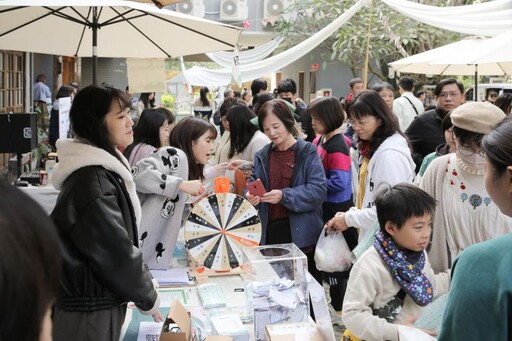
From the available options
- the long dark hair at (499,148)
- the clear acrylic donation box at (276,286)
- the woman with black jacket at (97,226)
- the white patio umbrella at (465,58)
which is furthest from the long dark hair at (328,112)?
the long dark hair at (499,148)

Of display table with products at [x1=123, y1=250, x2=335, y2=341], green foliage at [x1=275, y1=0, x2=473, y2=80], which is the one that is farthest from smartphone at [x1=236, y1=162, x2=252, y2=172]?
green foliage at [x1=275, y1=0, x2=473, y2=80]

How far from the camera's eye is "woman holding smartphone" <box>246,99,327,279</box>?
3.56 meters

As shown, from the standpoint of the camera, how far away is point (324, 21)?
607 inches

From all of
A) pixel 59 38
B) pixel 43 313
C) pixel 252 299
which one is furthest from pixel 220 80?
pixel 43 313

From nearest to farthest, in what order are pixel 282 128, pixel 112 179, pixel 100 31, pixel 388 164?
pixel 112 179 → pixel 388 164 → pixel 282 128 → pixel 100 31

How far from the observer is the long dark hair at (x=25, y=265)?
69 cm

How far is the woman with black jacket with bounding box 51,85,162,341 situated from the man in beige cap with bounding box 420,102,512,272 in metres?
1.28

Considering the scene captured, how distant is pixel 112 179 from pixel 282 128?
64.1 inches

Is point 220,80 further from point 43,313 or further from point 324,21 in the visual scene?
point 43,313

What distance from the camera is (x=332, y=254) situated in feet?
11.0

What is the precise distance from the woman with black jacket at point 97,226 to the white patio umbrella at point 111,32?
3.26 feet

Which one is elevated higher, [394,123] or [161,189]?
[394,123]

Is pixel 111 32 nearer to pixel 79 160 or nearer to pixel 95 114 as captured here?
pixel 95 114

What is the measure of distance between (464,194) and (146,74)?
8.72ft
